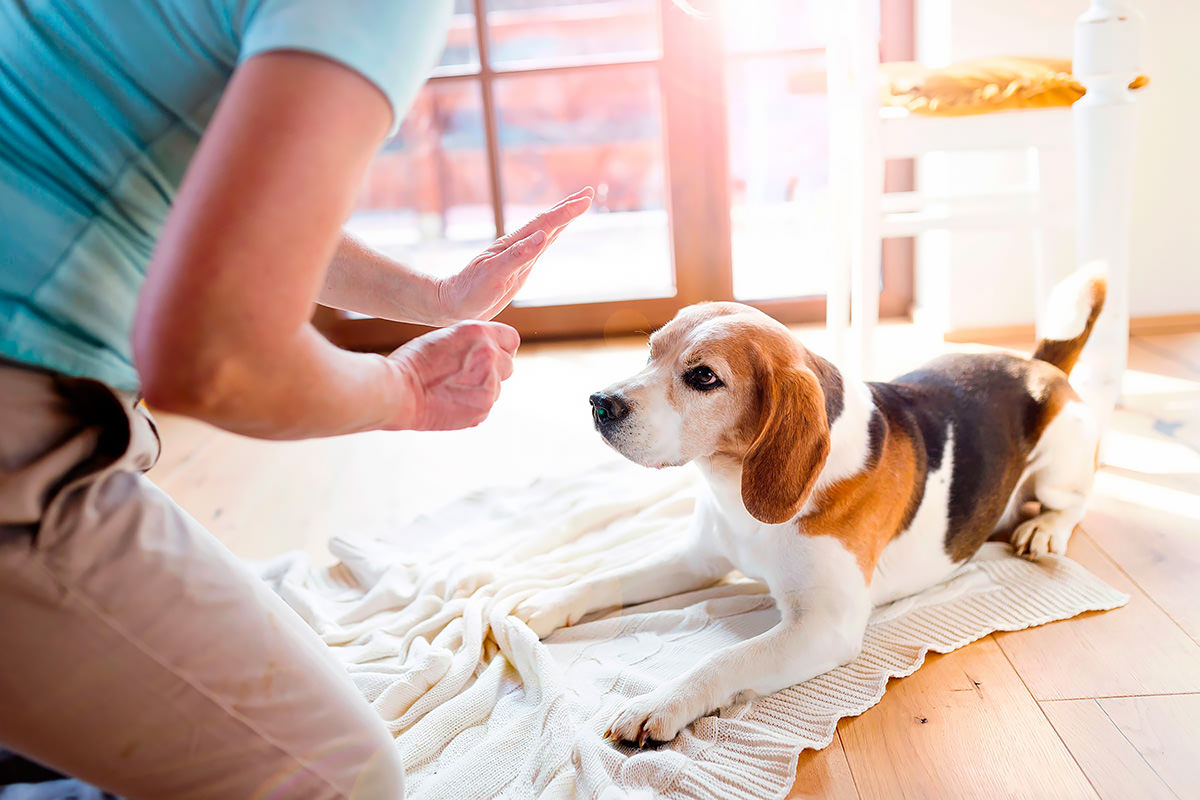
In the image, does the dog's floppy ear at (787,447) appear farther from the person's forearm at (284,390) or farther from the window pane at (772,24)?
the window pane at (772,24)

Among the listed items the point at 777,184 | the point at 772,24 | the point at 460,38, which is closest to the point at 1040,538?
the point at 772,24

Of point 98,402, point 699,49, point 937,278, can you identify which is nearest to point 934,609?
point 98,402

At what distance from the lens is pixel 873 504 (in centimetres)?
153

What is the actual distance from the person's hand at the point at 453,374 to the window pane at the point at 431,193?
4128mm

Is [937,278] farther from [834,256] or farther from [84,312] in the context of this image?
[84,312]

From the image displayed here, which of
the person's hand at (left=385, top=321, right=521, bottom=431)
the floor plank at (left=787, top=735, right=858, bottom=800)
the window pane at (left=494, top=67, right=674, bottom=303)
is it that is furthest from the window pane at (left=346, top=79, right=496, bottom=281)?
the person's hand at (left=385, top=321, right=521, bottom=431)

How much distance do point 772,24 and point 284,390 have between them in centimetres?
357

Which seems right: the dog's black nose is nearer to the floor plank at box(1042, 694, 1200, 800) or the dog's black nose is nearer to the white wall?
the floor plank at box(1042, 694, 1200, 800)

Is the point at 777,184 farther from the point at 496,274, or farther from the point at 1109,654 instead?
the point at 496,274

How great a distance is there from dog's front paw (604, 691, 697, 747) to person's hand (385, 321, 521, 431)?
1.96ft

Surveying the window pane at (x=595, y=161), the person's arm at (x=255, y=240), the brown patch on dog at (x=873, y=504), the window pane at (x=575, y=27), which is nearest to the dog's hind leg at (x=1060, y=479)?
the brown patch on dog at (x=873, y=504)

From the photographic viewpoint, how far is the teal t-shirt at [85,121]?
82 centimetres

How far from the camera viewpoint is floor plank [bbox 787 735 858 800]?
1.25 metres

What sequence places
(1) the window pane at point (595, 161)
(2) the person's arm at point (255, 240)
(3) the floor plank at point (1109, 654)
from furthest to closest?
(1) the window pane at point (595, 161) < (3) the floor plank at point (1109, 654) < (2) the person's arm at point (255, 240)
